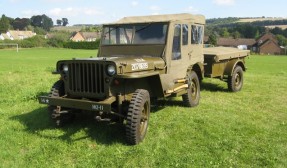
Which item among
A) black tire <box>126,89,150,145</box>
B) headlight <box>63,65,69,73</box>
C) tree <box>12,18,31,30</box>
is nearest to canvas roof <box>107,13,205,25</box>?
headlight <box>63,65,69,73</box>

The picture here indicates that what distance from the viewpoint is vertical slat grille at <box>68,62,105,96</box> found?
20.4 feet

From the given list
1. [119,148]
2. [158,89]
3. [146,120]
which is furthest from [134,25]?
[119,148]

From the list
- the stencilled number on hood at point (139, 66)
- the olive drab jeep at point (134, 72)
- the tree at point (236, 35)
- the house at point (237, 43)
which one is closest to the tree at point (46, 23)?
the tree at point (236, 35)

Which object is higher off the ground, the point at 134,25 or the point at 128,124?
the point at 134,25

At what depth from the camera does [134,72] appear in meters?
6.48

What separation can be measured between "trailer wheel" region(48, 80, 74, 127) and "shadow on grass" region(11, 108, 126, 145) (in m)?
0.15

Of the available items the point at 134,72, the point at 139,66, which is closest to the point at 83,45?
the point at 139,66

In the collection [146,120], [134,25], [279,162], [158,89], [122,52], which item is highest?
[134,25]

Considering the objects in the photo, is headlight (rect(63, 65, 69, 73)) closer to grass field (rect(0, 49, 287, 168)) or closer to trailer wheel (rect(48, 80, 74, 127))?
trailer wheel (rect(48, 80, 74, 127))

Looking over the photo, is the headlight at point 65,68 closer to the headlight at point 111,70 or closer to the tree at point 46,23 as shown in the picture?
the headlight at point 111,70

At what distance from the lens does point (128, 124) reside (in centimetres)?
608

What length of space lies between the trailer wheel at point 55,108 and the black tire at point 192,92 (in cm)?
298

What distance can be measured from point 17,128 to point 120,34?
296 cm

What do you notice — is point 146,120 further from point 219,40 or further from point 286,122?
point 219,40
